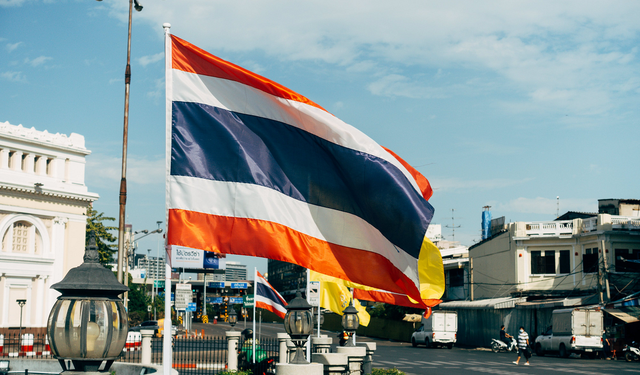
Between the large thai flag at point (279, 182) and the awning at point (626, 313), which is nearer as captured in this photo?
the large thai flag at point (279, 182)

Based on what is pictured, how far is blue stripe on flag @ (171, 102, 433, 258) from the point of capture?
8.35 m

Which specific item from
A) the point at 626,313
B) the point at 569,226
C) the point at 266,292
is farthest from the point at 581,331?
the point at 266,292

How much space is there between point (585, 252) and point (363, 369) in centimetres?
3253

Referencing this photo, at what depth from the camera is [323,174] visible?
29.0 feet

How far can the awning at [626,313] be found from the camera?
117ft

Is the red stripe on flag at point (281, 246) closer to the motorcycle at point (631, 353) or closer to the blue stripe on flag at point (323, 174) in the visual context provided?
the blue stripe on flag at point (323, 174)

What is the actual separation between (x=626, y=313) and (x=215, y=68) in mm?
34102

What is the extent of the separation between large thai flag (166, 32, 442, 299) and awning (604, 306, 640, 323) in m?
31.0

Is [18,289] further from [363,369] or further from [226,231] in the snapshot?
[226,231]

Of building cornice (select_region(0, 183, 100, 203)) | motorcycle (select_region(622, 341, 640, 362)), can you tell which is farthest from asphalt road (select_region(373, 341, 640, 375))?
building cornice (select_region(0, 183, 100, 203))

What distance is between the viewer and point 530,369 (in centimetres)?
2692

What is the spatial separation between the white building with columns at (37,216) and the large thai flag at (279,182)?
36.0m

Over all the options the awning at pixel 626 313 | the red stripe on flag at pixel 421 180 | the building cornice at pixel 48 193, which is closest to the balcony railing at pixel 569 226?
the awning at pixel 626 313

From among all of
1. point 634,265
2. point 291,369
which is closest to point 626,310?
point 634,265
